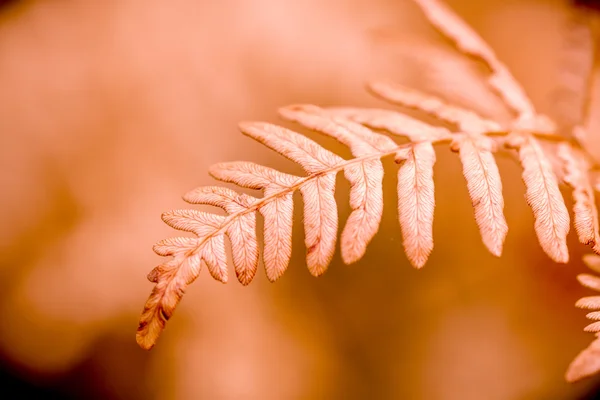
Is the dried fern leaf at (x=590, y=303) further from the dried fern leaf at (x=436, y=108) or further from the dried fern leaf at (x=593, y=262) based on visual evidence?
the dried fern leaf at (x=436, y=108)

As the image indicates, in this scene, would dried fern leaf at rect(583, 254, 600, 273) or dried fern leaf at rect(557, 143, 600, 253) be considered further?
dried fern leaf at rect(583, 254, 600, 273)

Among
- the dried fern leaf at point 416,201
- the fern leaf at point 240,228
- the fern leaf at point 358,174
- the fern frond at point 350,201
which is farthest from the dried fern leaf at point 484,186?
the fern leaf at point 240,228

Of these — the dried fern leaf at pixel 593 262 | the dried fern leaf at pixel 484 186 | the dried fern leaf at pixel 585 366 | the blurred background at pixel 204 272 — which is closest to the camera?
the dried fern leaf at pixel 585 366

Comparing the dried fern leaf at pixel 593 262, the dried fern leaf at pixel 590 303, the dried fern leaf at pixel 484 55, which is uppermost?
the dried fern leaf at pixel 484 55

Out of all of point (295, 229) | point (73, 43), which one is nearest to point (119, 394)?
point (295, 229)

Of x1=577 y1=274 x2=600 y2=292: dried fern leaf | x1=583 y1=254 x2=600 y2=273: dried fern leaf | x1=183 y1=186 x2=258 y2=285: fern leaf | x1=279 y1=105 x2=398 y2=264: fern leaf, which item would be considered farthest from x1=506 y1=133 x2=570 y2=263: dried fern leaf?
x1=183 y1=186 x2=258 y2=285: fern leaf

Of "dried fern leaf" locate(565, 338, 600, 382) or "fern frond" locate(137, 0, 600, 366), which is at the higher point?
"fern frond" locate(137, 0, 600, 366)

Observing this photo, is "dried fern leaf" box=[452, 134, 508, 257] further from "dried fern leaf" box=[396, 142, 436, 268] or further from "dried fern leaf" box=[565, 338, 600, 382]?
"dried fern leaf" box=[565, 338, 600, 382]

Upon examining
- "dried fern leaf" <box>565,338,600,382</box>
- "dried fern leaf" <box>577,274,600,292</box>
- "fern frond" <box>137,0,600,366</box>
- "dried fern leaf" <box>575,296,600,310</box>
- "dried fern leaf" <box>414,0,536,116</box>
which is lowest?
"dried fern leaf" <box>565,338,600,382</box>
